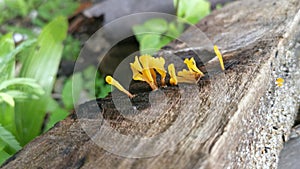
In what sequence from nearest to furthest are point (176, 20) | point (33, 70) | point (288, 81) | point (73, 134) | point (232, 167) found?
point (232, 167)
point (73, 134)
point (288, 81)
point (33, 70)
point (176, 20)

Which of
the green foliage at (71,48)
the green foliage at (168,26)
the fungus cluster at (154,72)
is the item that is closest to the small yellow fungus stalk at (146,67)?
the fungus cluster at (154,72)

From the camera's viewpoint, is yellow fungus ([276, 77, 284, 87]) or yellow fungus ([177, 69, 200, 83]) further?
yellow fungus ([276, 77, 284, 87])

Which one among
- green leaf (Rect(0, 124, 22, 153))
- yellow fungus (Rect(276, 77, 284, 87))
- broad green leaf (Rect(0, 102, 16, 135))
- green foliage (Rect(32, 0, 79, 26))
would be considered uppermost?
green foliage (Rect(32, 0, 79, 26))

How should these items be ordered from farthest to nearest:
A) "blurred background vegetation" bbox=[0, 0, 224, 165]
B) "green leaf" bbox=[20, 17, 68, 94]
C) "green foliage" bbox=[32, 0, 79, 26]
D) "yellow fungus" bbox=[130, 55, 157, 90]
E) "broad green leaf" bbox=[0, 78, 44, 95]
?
"green foliage" bbox=[32, 0, 79, 26]
"green leaf" bbox=[20, 17, 68, 94]
"blurred background vegetation" bbox=[0, 0, 224, 165]
"broad green leaf" bbox=[0, 78, 44, 95]
"yellow fungus" bbox=[130, 55, 157, 90]

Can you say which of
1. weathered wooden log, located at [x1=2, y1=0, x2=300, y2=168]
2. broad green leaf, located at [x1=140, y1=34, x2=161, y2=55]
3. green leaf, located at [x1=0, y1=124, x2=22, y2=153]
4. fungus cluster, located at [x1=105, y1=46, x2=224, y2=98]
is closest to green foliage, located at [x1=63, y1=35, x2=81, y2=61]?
broad green leaf, located at [x1=140, y1=34, x2=161, y2=55]

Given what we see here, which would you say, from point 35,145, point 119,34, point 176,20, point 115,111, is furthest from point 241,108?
point 119,34

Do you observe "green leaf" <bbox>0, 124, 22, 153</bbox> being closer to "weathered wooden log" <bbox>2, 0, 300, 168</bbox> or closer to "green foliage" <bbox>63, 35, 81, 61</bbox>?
"weathered wooden log" <bbox>2, 0, 300, 168</bbox>

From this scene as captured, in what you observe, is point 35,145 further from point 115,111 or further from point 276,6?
point 276,6

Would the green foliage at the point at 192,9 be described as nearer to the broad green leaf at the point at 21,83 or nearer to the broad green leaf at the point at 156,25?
the broad green leaf at the point at 156,25
